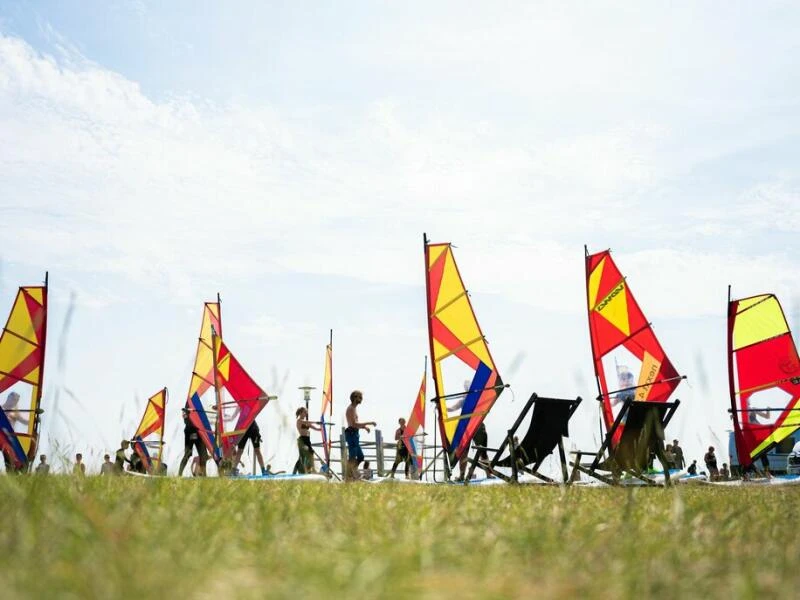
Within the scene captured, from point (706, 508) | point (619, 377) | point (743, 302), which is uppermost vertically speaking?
point (743, 302)

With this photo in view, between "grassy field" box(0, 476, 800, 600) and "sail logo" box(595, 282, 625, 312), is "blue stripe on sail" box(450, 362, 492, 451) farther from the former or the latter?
"grassy field" box(0, 476, 800, 600)

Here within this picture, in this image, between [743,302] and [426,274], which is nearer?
[426,274]

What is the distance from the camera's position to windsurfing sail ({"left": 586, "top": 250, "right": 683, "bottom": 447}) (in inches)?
579

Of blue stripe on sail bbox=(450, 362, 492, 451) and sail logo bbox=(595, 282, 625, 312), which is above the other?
sail logo bbox=(595, 282, 625, 312)

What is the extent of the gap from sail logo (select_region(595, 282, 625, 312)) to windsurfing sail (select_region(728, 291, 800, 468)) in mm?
2212

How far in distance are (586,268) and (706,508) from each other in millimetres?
11763

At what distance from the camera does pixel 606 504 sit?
4.36 meters

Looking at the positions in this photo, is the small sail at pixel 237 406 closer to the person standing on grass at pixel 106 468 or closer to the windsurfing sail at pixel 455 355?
the windsurfing sail at pixel 455 355

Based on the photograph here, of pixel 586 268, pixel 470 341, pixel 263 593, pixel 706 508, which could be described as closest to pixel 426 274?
pixel 470 341

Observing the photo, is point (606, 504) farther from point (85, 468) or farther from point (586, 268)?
point (586, 268)

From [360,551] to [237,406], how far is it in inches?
563

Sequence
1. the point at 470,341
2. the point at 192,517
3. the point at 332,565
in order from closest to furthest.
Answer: the point at 332,565, the point at 192,517, the point at 470,341

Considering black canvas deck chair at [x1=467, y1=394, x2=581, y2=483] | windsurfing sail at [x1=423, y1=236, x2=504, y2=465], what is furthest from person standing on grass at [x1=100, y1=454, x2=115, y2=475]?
windsurfing sail at [x1=423, y1=236, x2=504, y2=465]

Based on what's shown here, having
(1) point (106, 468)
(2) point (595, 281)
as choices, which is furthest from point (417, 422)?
(1) point (106, 468)
